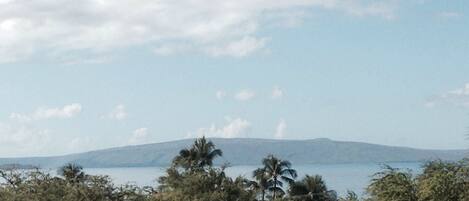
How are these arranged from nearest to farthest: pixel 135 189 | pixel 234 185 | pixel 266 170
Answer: pixel 135 189
pixel 234 185
pixel 266 170

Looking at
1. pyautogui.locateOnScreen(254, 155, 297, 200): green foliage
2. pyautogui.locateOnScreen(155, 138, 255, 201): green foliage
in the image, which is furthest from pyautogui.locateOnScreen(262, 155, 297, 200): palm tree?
pyautogui.locateOnScreen(155, 138, 255, 201): green foliage

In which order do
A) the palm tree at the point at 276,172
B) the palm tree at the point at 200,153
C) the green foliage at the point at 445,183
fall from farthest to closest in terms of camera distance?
the palm tree at the point at 276,172 < the palm tree at the point at 200,153 < the green foliage at the point at 445,183

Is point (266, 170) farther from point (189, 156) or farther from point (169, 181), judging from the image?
point (169, 181)

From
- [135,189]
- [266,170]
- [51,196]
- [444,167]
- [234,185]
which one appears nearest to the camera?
[444,167]

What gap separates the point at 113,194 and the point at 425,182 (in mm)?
19205

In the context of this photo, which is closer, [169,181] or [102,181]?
[102,181]

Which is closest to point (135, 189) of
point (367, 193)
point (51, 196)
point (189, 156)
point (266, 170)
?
point (51, 196)

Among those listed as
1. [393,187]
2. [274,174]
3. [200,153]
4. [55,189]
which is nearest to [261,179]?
[274,174]

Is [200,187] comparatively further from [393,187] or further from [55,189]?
[393,187]

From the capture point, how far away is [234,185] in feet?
182

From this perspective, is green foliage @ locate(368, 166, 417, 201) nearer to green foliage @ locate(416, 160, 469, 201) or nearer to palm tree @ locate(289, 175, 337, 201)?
green foliage @ locate(416, 160, 469, 201)

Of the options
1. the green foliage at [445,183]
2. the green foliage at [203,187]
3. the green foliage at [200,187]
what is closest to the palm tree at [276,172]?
the green foliage at [200,187]

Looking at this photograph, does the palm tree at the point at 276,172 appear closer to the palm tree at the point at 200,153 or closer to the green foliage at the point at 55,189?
the palm tree at the point at 200,153

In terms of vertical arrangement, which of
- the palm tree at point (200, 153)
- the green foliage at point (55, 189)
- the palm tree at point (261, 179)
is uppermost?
the palm tree at point (200, 153)
